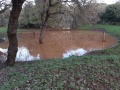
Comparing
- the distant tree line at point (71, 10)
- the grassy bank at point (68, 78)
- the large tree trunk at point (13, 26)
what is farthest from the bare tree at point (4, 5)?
the grassy bank at point (68, 78)

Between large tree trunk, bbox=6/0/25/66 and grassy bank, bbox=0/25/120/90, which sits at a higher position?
large tree trunk, bbox=6/0/25/66

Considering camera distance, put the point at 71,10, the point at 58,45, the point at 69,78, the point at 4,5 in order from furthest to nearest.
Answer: the point at 4,5, the point at 58,45, the point at 71,10, the point at 69,78

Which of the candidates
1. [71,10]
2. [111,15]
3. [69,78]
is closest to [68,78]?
[69,78]

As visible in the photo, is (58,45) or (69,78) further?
(58,45)

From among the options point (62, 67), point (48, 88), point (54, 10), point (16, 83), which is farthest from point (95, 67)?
point (54, 10)

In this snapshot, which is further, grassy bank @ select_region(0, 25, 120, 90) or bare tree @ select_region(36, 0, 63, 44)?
bare tree @ select_region(36, 0, 63, 44)

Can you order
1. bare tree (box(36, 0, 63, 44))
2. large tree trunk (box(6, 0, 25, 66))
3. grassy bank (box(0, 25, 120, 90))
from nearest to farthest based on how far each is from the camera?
grassy bank (box(0, 25, 120, 90)), large tree trunk (box(6, 0, 25, 66)), bare tree (box(36, 0, 63, 44))

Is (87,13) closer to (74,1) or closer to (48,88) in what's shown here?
(74,1)

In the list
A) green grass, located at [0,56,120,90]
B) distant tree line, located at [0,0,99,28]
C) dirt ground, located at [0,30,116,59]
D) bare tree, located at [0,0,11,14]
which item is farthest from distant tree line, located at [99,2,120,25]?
green grass, located at [0,56,120,90]

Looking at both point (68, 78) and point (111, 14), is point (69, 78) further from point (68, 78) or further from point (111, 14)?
point (111, 14)

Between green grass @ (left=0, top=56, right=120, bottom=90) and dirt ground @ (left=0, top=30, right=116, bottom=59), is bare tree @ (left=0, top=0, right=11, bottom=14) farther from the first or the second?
green grass @ (left=0, top=56, right=120, bottom=90)

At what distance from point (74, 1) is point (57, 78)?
39.7 feet

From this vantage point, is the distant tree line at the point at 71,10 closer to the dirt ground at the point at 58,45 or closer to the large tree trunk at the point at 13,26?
the dirt ground at the point at 58,45

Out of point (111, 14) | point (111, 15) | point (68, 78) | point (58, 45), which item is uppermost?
point (68, 78)
